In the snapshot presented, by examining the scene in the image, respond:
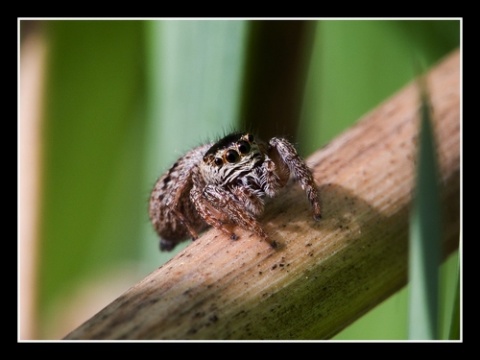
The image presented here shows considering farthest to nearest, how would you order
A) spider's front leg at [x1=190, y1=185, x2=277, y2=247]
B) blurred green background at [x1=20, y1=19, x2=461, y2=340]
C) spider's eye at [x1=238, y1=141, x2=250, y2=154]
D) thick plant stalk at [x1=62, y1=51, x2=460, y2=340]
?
blurred green background at [x1=20, y1=19, x2=461, y2=340], spider's eye at [x1=238, y1=141, x2=250, y2=154], spider's front leg at [x1=190, y1=185, x2=277, y2=247], thick plant stalk at [x1=62, y1=51, x2=460, y2=340]

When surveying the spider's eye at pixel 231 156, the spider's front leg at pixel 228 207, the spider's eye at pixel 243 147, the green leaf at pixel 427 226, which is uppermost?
the spider's eye at pixel 243 147

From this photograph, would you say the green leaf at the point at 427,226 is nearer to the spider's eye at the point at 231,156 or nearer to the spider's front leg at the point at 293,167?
the spider's front leg at the point at 293,167

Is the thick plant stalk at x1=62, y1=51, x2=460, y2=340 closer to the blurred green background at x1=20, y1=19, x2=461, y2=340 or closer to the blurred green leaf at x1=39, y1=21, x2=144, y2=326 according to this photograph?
the blurred green background at x1=20, y1=19, x2=461, y2=340

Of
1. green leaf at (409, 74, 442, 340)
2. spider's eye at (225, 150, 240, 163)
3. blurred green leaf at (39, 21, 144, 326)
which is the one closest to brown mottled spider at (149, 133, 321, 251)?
spider's eye at (225, 150, 240, 163)

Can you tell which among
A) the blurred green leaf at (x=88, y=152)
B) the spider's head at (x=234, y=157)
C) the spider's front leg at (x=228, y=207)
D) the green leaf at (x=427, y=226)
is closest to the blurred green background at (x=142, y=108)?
the blurred green leaf at (x=88, y=152)
